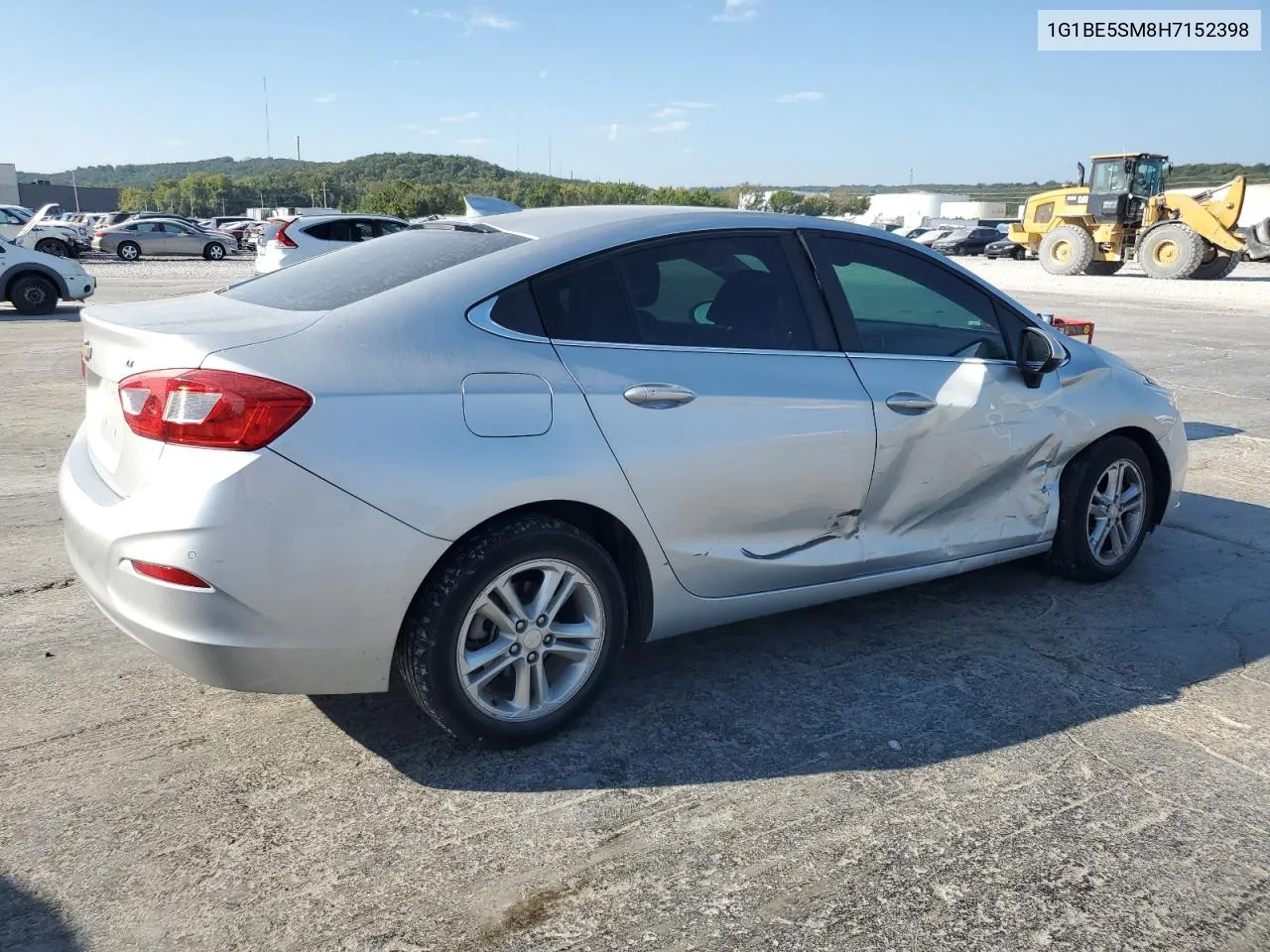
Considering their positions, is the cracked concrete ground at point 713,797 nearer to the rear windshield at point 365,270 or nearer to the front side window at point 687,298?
the front side window at point 687,298

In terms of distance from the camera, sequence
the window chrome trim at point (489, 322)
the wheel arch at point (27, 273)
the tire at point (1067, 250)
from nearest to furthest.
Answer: the window chrome trim at point (489, 322)
the wheel arch at point (27, 273)
the tire at point (1067, 250)

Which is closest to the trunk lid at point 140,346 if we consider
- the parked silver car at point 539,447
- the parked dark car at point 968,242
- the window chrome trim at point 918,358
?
the parked silver car at point 539,447

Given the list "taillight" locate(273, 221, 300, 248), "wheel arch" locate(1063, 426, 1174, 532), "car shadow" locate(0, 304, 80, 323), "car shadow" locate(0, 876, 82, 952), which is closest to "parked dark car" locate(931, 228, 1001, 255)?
"taillight" locate(273, 221, 300, 248)

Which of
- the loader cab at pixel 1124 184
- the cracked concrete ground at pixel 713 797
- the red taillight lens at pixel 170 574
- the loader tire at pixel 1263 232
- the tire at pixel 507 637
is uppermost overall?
the loader cab at pixel 1124 184

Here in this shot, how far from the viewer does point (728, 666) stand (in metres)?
A: 3.92

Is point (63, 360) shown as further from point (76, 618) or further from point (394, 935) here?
point (394, 935)

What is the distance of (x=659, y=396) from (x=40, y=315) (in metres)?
15.6

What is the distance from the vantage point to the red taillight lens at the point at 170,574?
2.73 metres

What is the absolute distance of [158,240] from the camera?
122ft

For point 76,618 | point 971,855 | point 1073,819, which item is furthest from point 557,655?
point 76,618

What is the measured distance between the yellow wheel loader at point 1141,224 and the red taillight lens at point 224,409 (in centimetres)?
2747

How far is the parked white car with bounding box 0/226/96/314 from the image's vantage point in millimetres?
15641

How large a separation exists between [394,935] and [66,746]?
1.43 metres

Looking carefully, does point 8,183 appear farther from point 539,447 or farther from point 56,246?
point 539,447
